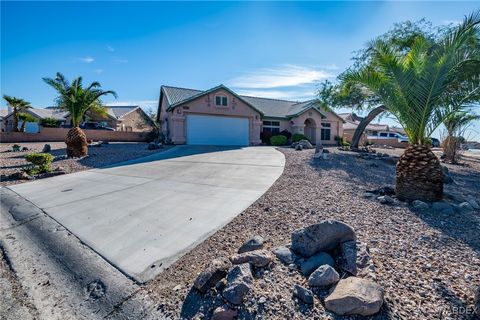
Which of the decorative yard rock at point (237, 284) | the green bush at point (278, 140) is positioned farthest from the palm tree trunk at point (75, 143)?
the green bush at point (278, 140)

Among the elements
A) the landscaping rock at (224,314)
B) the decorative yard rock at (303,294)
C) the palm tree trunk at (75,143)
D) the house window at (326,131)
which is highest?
the house window at (326,131)

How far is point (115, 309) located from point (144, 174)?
760 cm

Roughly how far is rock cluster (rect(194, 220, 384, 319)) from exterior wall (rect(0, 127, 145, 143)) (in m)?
27.6

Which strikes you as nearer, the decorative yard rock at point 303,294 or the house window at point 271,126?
the decorative yard rock at point 303,294

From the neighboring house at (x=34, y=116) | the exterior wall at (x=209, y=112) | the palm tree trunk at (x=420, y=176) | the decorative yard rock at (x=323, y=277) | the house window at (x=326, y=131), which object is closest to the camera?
the decorative yard rock at (x=323, y=277)

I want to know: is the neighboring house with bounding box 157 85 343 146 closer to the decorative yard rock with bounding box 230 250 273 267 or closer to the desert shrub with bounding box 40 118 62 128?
the desert shrub with bounding box 40 118 62 128

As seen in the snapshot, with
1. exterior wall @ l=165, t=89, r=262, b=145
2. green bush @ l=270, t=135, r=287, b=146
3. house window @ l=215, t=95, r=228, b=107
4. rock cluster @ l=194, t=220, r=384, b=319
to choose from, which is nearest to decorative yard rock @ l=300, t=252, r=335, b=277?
rock cluster @ l=194, t=220, r=384, b=319

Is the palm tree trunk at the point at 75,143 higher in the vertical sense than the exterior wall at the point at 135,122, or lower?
lower

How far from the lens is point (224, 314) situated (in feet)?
8.16

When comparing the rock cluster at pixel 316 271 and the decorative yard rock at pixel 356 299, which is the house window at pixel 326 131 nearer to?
the rock cluster at pixel 316 271

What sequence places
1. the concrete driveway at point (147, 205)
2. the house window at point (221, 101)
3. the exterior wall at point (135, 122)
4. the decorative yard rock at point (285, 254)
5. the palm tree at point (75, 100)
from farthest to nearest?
the exterior wall at point (135, 122)
the house window at point (221, 101)
the palm tree at point (75, 100)
the concrete driveway at point (147, 205)
the decorative yard rock at point (285, 254)

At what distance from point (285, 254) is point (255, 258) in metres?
0.46

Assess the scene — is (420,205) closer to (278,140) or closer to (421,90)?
(421,90)

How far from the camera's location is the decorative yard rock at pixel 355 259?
289 centimetres
